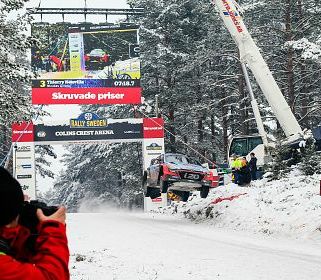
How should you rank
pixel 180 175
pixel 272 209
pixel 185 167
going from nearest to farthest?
pixel 272 209, pixel 180 175, pixel 185 167

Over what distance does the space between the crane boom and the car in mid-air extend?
16.0m

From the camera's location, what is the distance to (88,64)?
35.7m

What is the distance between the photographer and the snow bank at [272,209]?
44.7 feet

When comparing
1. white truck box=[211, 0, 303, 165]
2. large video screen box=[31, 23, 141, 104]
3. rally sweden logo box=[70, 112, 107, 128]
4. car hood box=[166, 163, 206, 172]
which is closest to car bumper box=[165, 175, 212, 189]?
car hood box=[166, 163, 206, 172]

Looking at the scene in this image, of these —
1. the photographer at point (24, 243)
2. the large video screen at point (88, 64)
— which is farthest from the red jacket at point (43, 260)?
the large video screen at point (88, 64)

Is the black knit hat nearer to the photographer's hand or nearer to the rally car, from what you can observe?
the photographer's hand

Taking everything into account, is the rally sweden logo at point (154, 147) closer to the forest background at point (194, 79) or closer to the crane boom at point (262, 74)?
the forest background at point (194, 79)

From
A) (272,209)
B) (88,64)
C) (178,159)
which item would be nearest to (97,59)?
(88,64)

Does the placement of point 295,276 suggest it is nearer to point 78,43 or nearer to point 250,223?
point 250,223

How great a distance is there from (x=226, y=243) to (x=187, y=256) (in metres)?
2.44

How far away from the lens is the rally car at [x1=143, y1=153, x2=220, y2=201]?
61.8ft

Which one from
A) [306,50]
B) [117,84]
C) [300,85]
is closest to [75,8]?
[117,84]

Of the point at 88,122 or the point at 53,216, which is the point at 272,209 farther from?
the point at 88,122

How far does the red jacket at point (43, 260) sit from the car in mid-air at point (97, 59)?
34059mm
